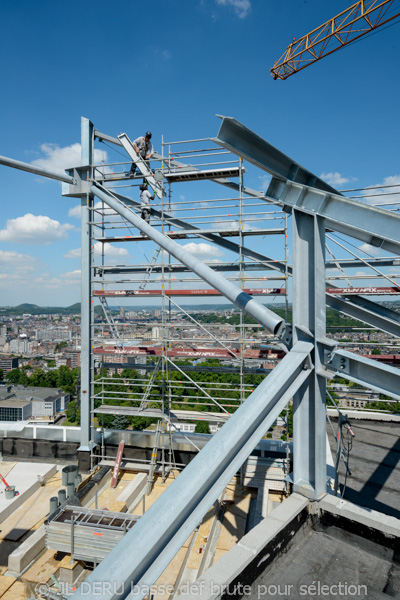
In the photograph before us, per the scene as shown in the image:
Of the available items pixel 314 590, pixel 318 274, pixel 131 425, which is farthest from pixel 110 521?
pixel 131 425

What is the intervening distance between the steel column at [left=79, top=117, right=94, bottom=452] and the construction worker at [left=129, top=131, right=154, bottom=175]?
1441mm

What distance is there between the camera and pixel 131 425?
165 ft

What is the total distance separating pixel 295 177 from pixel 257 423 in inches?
94.2

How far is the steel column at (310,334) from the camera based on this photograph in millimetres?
3416

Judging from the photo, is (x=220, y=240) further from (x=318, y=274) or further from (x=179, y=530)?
(x=179, y=530)

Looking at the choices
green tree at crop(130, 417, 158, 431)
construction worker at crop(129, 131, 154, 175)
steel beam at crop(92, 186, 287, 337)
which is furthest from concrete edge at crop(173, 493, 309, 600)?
green tree at crop(130, 417, 158, 431)

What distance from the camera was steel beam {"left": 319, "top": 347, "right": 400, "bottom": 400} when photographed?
9.91ft

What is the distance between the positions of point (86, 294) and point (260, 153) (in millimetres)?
8902

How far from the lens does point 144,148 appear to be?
1097 centimetres

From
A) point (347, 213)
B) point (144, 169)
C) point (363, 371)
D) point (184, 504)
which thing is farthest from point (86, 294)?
point (184, 504)

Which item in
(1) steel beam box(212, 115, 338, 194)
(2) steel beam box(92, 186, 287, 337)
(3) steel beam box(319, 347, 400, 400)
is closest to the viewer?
(3) steel beam box(319, 347, 400, 400)

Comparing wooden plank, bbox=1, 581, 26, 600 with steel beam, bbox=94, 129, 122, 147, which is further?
steel beam, bbox=94, 129, 122, 147

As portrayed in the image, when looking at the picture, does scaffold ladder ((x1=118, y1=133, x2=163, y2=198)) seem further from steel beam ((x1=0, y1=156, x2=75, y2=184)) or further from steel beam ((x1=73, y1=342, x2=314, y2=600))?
steel beam ((x1=73, y1=342, x2=314, y2=600))

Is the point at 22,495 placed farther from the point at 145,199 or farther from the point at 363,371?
the point at 363,371
